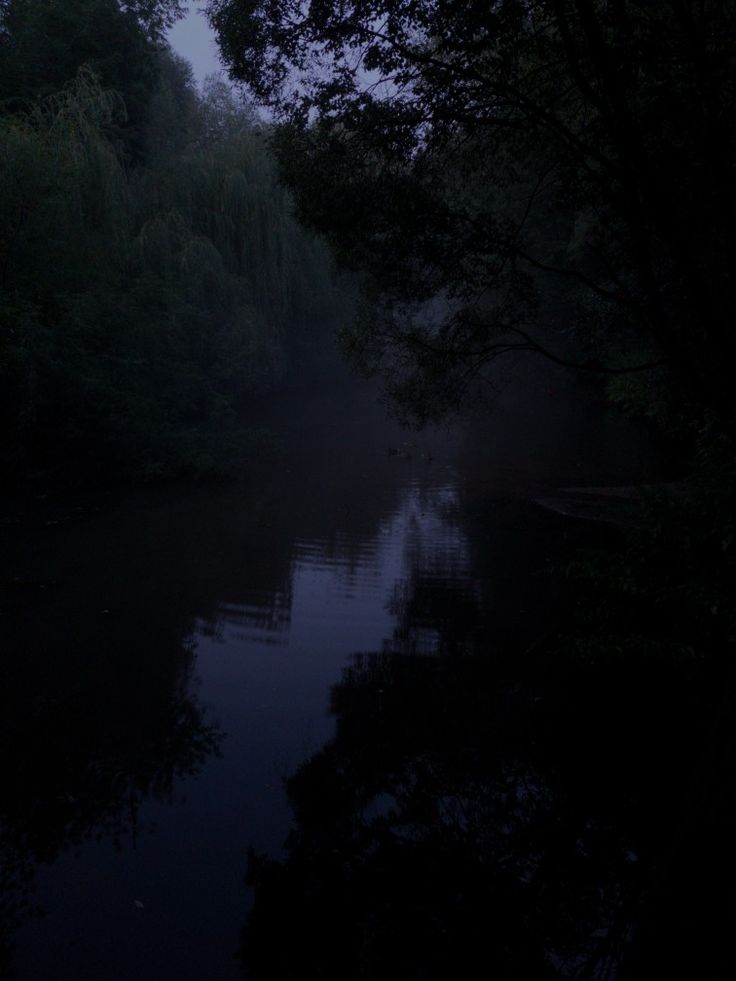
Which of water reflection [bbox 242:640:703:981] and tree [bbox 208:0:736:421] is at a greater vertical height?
tree [bbox 208:0:736:421]

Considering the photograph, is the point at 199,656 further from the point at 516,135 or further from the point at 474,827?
the point at 516,135

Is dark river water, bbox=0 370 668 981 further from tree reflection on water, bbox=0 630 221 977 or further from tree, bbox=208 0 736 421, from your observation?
tree, bbox=208 0 736 421

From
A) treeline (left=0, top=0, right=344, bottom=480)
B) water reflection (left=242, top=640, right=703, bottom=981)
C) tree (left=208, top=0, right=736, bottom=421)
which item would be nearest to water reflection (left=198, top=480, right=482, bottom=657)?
water reflection (left=242, top=640, right=703, bottom=981)

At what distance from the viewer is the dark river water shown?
457cm

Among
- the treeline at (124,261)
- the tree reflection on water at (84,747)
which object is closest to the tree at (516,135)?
the tree reflection on water at (84,747)

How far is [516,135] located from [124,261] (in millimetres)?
12228

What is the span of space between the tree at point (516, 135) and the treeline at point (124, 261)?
8441 mm

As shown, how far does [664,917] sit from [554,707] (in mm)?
3917

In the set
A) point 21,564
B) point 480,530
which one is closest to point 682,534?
point 480,530

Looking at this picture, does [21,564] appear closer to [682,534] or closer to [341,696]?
[341,696]

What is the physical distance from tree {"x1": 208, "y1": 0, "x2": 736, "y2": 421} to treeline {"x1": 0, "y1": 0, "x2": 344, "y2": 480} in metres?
8.44

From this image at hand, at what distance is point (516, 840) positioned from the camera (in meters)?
5.24

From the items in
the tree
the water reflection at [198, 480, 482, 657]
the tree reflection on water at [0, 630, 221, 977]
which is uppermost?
the tree

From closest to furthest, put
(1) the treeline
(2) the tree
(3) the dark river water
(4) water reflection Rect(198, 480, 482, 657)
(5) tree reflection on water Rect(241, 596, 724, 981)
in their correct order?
(5) tree reflection on water Rect(241, 596, 724, 981) → (3) the dark river water → (2) the tree → (4) water reflection Rect(198, 480, 482, 657) → (1) the treeline
